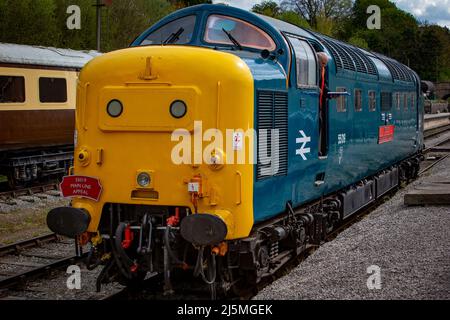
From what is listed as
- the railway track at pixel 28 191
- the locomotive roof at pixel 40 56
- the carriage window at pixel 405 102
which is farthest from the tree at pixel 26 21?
the carriage window at pixel 405 102

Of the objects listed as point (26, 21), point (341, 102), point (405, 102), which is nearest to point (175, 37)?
point (341, 102)

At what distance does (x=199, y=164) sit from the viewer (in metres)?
7.36

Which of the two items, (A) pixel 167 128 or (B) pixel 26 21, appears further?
(B) pixel 26 21

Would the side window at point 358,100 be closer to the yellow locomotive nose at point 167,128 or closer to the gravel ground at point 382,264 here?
the gravel ground at point 382,264

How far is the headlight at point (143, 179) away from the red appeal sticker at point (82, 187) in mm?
515

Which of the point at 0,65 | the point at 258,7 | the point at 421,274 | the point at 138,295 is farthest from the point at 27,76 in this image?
the point at 258,7

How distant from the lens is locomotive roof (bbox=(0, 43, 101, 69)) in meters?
17.3

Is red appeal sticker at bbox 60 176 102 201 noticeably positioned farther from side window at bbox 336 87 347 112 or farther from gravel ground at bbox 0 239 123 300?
side window at bbox 336 87 347 112

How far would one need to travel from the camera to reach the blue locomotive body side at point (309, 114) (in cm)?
809

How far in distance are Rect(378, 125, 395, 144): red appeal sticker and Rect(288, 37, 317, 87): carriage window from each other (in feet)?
17.0

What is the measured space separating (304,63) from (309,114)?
0.72 metres

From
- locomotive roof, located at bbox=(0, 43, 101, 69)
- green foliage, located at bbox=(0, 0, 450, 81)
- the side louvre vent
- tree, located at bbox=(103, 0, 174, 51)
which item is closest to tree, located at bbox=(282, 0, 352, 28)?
green foliage, located at bbox=(0, 0, 450, 81)

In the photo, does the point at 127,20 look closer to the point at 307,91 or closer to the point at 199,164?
the point at 307,91

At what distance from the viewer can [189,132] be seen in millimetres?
7406
